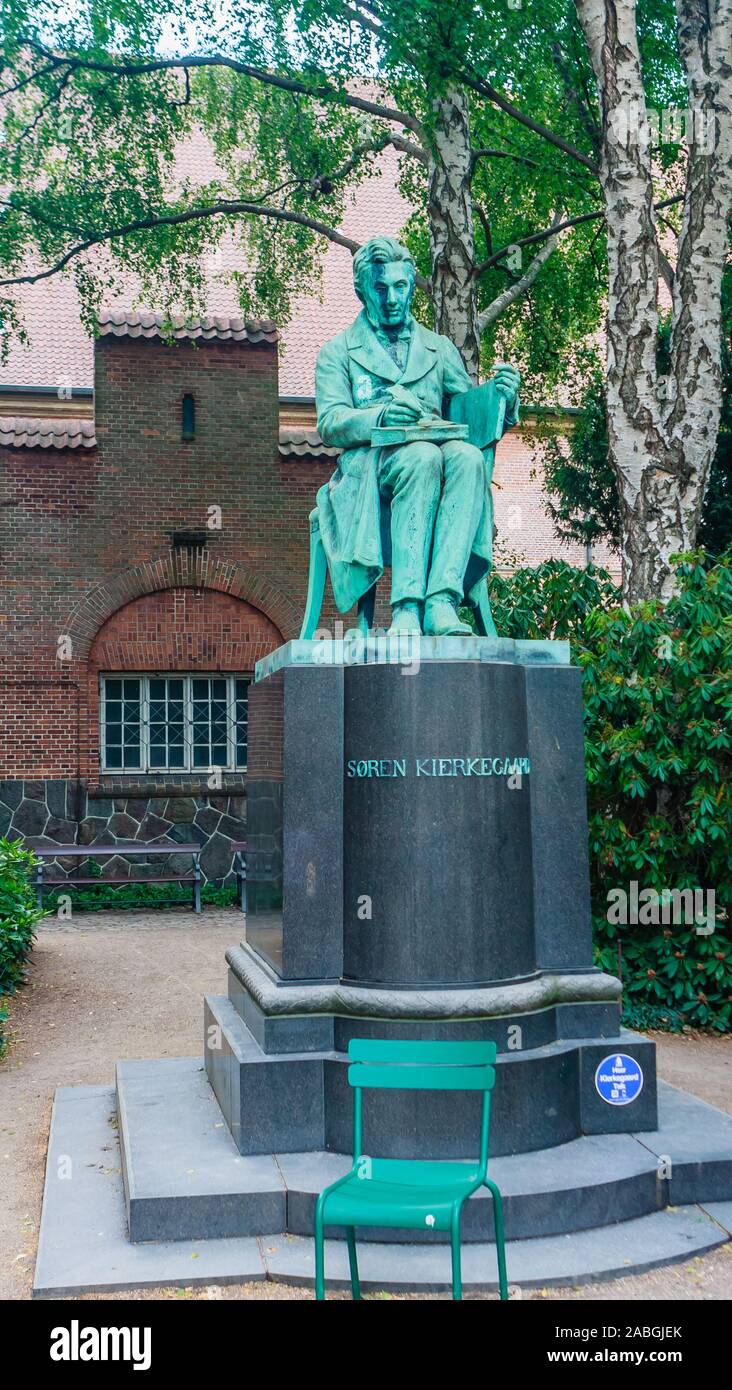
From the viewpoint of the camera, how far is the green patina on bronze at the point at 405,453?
560 cm

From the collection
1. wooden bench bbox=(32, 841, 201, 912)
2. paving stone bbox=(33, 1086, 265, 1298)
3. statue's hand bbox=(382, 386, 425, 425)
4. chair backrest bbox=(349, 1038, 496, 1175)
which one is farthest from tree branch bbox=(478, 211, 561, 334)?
chair backrest bbox=(349, 1038, 496, 1175)

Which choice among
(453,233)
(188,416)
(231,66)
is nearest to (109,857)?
(188,416)

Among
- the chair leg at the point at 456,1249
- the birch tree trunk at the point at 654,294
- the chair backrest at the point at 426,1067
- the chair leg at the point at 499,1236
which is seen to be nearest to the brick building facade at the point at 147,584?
the birch tree trunk at the point at 654,294

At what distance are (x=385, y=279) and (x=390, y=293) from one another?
0.07 meters

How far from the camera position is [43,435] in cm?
1558

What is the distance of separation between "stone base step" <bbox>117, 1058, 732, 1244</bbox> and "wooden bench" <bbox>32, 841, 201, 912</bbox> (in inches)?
362

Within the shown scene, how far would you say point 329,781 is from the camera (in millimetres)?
5285

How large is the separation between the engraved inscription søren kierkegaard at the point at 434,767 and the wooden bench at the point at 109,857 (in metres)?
9.67

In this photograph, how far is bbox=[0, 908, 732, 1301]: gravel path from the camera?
4219 millimetres

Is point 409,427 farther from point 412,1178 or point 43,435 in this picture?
point 43,435

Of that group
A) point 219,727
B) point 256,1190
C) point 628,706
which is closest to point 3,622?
point 219,727

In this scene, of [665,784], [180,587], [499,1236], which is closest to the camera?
[499,1236]

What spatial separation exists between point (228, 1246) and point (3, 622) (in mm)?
11863

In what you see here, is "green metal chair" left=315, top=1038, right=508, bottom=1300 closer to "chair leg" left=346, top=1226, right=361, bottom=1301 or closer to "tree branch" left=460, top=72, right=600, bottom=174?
"chair leg" left=346, top=1226, right=361, bottom=1301
